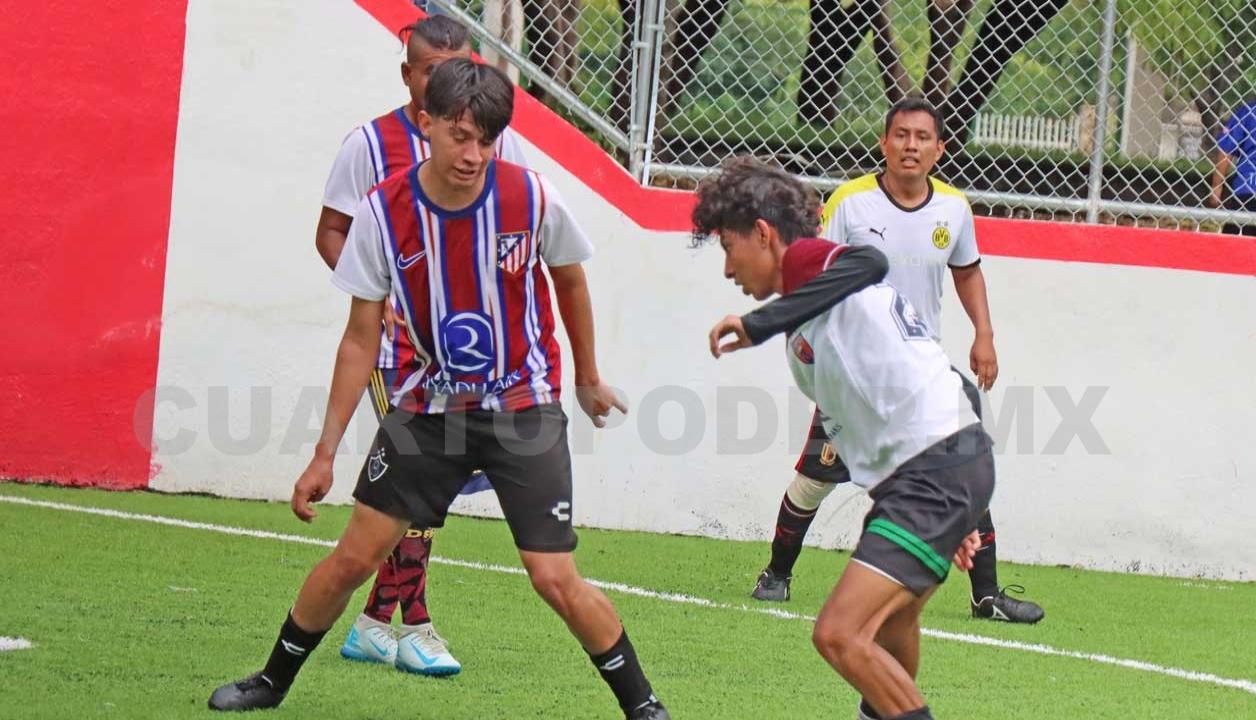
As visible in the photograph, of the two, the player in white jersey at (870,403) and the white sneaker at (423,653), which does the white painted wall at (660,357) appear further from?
the player in white jersey at (870,403)

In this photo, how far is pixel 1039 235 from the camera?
27.8 feet

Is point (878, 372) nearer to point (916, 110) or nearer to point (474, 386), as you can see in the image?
point (474, 386)

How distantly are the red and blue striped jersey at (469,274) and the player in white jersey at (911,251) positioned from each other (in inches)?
92.1

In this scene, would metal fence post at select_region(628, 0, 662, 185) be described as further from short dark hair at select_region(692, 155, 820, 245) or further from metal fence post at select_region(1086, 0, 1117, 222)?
short dark hair at select_region(692, 155, 820, 245)

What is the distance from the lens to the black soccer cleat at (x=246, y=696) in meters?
4.66

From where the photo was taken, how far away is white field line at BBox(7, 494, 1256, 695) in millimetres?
5988

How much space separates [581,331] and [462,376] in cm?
37

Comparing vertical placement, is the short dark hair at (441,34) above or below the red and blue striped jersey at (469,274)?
above

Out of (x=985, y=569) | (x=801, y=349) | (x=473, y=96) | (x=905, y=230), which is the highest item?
(x=473, y=96)

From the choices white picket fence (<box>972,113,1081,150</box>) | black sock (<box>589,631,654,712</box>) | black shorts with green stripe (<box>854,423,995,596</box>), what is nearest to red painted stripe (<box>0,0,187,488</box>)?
white picket fence (<box>972,113,1081,150</box>)

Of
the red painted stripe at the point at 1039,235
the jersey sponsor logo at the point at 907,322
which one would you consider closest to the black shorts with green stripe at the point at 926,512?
the jersey sponsor logo at the point at 907,322

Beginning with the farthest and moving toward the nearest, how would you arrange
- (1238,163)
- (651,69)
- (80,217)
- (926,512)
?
(1238,163)
(651,69)
(80,217)
(926,512)

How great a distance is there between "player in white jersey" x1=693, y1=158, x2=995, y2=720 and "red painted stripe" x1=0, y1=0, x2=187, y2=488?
483 cm

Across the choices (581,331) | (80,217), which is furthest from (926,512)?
(80,217)
